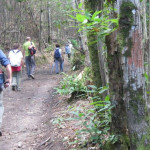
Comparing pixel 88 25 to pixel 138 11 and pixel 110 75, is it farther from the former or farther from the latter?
pixel 110 75

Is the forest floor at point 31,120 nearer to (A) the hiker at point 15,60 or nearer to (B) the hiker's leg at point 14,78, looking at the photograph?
(B) the hiker's leg at point 14,78

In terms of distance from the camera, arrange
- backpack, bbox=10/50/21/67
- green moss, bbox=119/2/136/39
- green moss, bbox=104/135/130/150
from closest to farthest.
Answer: green moss, bbox=119/2/136/39, green moss, bbox=104/135/130/150, backpack, bbox=10/50/21/67

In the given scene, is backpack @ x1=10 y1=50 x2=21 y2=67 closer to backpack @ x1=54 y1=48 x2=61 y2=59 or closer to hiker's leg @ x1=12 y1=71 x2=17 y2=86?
hiker's leg @ x1=12 y1=71 x2=17 y2=86

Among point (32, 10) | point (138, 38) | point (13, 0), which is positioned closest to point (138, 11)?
point (138, 38)

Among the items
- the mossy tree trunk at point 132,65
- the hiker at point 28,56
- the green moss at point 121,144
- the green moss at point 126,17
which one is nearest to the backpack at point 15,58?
the hiker at point 28,56

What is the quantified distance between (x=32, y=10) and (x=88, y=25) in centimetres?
1937

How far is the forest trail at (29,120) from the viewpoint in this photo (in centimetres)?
496

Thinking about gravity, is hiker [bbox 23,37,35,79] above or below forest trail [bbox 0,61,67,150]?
above

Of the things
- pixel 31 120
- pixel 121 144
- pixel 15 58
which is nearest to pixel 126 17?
pixel 121 144

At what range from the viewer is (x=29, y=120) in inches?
260

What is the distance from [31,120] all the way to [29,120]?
0.06 m

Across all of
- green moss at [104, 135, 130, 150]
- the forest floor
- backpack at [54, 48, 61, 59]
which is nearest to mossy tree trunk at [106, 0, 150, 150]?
green moss at [104, 135, 130, 150]

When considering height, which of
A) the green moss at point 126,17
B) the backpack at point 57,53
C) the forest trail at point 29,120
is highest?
the green moss at point 126,17

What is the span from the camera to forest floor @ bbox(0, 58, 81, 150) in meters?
4.93
